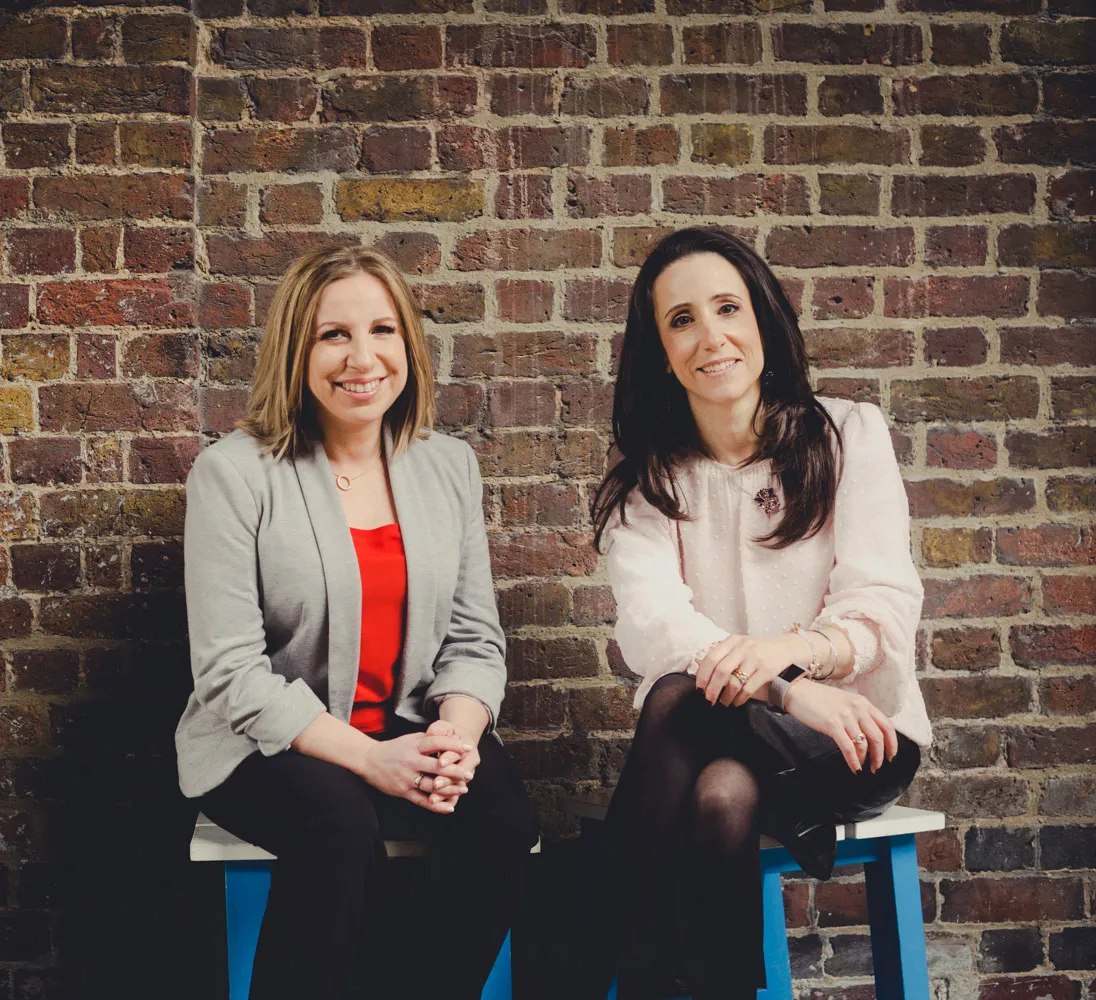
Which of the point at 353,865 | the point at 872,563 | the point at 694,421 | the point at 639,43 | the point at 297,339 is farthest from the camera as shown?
the point at 639,43

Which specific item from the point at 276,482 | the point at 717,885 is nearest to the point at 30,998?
the point at 276,482

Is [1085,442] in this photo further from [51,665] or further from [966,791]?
[51,665]

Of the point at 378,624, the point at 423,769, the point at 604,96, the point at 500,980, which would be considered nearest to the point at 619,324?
the point at 604,96

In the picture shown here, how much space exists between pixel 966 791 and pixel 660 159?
1468 mm

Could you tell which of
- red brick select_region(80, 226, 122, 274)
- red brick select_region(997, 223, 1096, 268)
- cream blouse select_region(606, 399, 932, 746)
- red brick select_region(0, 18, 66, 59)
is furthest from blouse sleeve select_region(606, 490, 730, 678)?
red brick select_region(0, 18, 66, 59)

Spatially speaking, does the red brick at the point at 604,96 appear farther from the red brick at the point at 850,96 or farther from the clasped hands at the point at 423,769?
the clasped hands at the point at 423,769

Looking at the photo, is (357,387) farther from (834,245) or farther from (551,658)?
(834,245)

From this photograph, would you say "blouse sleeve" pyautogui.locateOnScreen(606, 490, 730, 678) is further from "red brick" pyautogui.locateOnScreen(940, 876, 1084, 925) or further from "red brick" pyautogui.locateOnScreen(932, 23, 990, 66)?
"red brick" pyautogui.locateOnScreen(932, 23, 990, 66)

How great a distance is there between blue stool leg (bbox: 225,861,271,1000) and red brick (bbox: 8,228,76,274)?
1179 millimetres

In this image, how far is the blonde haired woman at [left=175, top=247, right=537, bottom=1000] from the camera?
4.54ft

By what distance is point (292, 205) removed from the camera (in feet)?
Result: 6.50

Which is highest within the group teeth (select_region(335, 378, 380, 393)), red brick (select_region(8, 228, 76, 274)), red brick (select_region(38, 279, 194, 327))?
red brick (select_region(8, 228, 76, 274))

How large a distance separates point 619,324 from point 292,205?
71 centimetres

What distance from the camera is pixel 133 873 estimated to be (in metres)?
1.92
